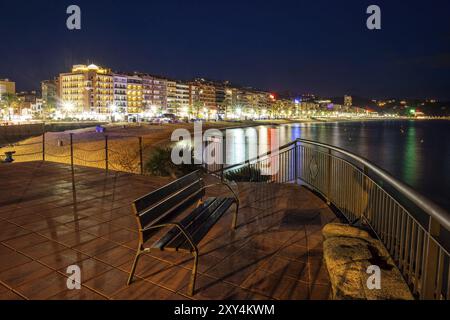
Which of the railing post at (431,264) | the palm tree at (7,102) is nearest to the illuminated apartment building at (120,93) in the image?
the palm tree at (7,102)

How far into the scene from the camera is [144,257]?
404cm

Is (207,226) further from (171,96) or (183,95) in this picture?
(183,95)

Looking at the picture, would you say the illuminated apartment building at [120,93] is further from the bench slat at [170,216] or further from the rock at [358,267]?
the rock at [358,267]

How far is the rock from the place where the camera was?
107 inches

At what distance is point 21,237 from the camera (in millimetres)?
4672

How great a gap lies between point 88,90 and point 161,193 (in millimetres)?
134110

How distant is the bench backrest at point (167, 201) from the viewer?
327 centimetres

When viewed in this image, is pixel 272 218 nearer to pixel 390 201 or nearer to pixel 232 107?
pixel 390 201

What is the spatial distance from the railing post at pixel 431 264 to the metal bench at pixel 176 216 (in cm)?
178

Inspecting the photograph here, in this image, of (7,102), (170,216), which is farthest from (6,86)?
(170,216)

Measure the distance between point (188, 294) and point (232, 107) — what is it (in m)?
189

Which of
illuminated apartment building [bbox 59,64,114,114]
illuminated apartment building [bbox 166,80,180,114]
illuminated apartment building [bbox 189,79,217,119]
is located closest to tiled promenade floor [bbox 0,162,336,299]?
illuminated apartment building [bbox 59,64,114,114]
